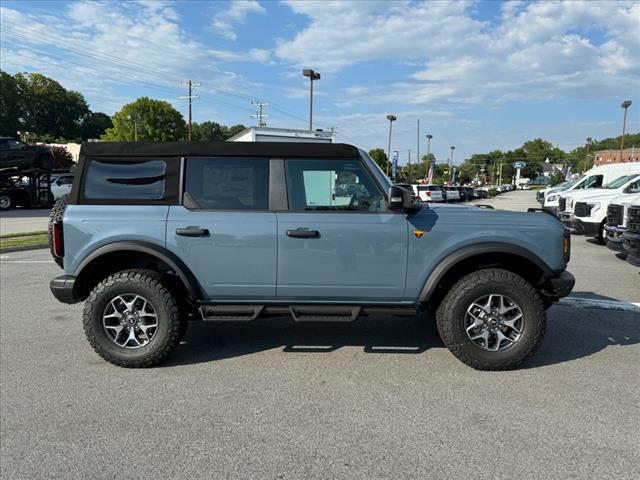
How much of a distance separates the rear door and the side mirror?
3.34 ft

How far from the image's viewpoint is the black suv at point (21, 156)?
2281cm

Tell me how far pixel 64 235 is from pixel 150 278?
832mm

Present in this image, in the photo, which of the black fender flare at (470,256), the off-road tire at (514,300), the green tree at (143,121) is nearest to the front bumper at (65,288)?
the black fender flare at (470,256)

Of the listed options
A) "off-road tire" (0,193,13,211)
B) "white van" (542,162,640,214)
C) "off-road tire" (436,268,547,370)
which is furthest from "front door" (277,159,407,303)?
"off-road tire" (0,193,13,211)

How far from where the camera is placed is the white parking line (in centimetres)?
609

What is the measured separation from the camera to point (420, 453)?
115 inches

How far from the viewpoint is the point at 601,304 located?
247 inches

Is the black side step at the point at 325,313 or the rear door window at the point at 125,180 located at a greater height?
the rear door window at the point at 125,180

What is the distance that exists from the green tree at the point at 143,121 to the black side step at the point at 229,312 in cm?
8139

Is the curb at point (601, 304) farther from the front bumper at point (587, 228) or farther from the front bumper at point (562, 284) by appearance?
the front bumper at point (587, 228)

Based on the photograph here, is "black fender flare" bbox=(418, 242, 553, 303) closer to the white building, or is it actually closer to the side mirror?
the side mirror

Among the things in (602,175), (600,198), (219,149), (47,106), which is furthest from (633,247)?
(47,106)

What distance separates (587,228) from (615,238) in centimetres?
336

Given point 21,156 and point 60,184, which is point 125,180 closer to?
point 21,156
